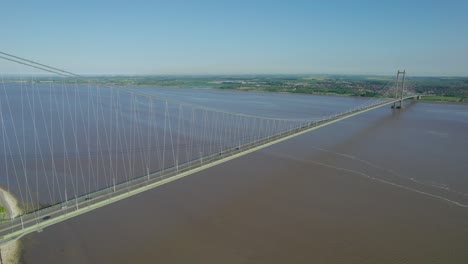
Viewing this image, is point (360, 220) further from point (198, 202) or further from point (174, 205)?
point (174, 205)

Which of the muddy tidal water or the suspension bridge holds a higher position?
the suspension bridge

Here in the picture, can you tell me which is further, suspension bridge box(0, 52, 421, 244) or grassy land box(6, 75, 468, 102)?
grassy land box(6, 75, 468, 102)

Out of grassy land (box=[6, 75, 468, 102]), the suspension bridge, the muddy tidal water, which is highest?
grassy land (box=[6, 75, 468, 102])

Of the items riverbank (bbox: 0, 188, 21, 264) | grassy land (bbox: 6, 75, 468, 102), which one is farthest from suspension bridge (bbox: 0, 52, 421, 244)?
grassy land (bbox: 6, 75, 468, 102)

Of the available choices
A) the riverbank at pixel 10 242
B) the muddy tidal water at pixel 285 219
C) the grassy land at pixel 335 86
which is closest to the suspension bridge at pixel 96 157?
the riverbank at pixel 10 242

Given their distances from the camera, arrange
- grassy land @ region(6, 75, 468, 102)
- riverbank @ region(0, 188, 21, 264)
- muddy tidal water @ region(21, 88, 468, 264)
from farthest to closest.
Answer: grassy land @ region(6, 75, 468, 102) → muddy tidal water @ region(21, 88, 468, 264) → riverbank @ region(0, 188, 21, 264)

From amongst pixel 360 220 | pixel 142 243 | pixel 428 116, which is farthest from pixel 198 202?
pixel 428 116

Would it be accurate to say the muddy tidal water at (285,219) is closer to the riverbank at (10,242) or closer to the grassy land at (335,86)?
the riverbank at (10,242)

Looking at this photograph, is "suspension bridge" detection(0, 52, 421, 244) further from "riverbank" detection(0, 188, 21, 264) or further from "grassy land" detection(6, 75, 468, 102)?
"grassy land" detection(6, 75, 468, 102)
